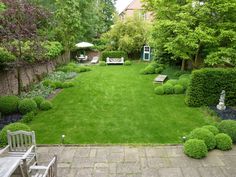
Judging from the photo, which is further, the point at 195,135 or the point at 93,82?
the point at 93,82

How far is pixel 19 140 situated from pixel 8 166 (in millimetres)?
1748

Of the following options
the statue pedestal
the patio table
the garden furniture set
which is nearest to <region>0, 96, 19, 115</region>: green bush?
the garden furniture set

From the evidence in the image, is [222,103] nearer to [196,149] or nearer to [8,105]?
[196,149]

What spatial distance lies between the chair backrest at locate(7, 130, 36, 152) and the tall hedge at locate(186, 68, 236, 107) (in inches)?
302

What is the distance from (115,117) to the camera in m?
10.4

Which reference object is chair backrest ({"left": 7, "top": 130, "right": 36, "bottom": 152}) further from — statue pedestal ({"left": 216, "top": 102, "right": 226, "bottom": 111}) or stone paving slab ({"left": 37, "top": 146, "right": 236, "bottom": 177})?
statue pedestal ({"left": 216, "top": 102, "right": 226, "bottom": 111})

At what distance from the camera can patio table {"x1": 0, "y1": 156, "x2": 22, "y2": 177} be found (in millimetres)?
4502

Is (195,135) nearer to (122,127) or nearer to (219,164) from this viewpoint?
(219,164)

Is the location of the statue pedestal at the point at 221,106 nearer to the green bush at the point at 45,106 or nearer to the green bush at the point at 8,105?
the green bush at the point at 45,106

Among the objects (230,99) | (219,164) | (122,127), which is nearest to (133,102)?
(122,127)

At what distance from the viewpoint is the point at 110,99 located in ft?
43.1

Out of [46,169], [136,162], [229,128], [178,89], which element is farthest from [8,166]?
[178,89]

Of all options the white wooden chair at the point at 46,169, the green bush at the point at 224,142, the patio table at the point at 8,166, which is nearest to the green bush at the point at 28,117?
the white wooden chair at the point at 46,169

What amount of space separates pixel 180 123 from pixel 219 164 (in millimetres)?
3106
